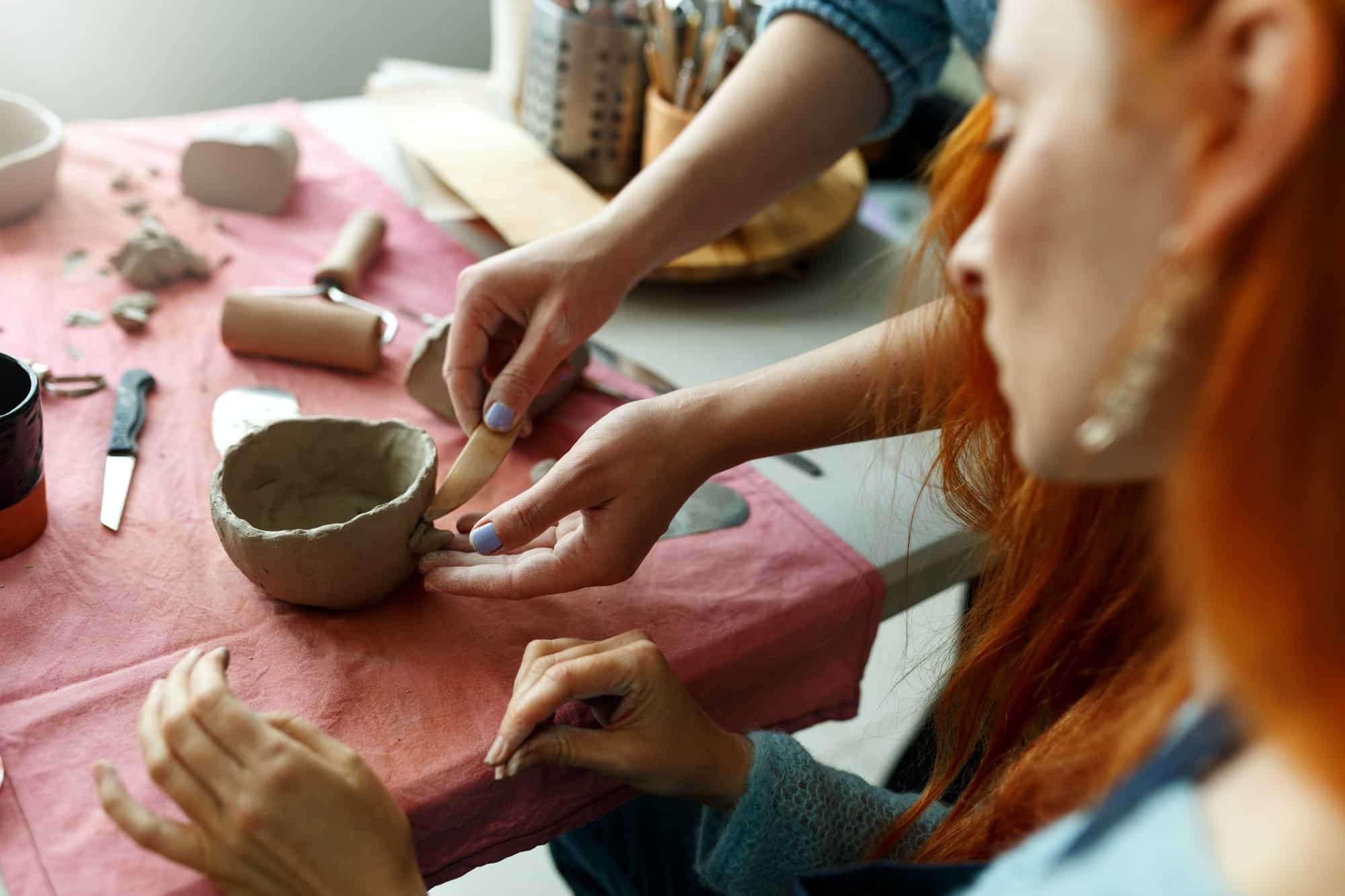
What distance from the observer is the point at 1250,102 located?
383mm

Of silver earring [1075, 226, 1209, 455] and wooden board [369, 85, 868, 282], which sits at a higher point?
silver earring [1075, 226, 1209, 455]

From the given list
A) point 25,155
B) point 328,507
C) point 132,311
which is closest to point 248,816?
point 328,507

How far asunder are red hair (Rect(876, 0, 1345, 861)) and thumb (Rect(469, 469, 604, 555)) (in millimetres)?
278

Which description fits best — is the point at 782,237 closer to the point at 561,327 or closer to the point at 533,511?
the point at 561,327

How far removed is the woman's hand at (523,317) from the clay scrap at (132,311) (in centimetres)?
36

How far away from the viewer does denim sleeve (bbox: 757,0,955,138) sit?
3.72 ft

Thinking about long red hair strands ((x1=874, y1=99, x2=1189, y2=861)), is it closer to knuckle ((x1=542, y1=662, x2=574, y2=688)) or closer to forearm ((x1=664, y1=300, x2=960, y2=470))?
forearm ((x1=664, y1=300, x2=960, y2=470))

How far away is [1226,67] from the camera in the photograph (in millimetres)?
384

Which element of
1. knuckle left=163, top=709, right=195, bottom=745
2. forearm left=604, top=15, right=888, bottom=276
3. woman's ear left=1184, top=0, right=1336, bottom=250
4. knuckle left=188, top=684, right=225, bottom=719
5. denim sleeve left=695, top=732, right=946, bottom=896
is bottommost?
denim sleeve left=695, top=732, right=946, bottom=896

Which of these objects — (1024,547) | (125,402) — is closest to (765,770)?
(1024,547)

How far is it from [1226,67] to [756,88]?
2.58 feet

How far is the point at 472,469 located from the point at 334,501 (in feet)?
0.39

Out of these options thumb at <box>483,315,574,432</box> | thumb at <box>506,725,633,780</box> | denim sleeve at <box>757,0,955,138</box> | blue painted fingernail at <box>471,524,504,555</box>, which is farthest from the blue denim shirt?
thumb at <box>506,725,633,780</box>

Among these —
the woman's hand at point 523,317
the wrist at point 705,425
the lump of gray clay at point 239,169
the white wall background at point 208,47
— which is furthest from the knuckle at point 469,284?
the white wall background at point 208,47
